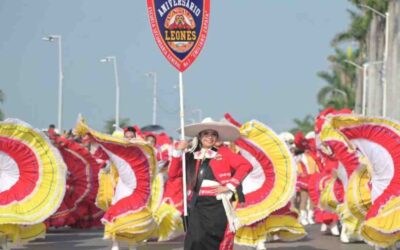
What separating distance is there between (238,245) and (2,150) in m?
3.95

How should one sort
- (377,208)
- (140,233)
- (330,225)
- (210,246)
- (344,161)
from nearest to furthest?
(210,246) → (377,208) → (140,233) → (344,161) → (330,225)

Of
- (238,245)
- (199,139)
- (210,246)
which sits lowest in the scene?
(238,245)

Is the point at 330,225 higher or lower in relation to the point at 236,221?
lower

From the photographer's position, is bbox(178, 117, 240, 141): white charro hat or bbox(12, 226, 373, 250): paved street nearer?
bbox(178, 117, 240, 141): white charro hat

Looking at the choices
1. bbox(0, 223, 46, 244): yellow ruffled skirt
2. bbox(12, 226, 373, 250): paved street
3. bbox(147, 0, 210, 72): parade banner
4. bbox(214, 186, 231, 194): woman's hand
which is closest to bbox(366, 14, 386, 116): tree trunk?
bbox(12, 226, 373, 250): paved street

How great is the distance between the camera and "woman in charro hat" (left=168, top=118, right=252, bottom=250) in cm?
982

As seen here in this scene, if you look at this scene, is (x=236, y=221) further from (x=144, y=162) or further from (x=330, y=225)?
(x=330, y=225)

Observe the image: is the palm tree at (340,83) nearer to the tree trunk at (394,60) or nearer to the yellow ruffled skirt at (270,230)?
the tree trunk at (394,60)

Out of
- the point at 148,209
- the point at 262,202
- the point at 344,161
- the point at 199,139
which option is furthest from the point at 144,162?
the point at 199,139

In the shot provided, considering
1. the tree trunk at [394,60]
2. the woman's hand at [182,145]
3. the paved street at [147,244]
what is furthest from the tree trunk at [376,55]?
the woman's hand at [182,145]

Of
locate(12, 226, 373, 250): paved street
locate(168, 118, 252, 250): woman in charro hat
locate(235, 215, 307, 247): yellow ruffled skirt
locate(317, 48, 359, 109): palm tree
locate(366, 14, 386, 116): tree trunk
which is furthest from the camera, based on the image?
locate(317, 48, 359, 109): palm tree

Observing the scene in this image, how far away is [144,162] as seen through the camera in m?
14.6

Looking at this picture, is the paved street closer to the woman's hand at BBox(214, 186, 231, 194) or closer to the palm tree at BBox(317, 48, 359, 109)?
the woman's hand at BBox(214, 186, 231, 194)

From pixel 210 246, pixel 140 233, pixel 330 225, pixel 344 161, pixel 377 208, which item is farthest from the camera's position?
pixel 330 225
